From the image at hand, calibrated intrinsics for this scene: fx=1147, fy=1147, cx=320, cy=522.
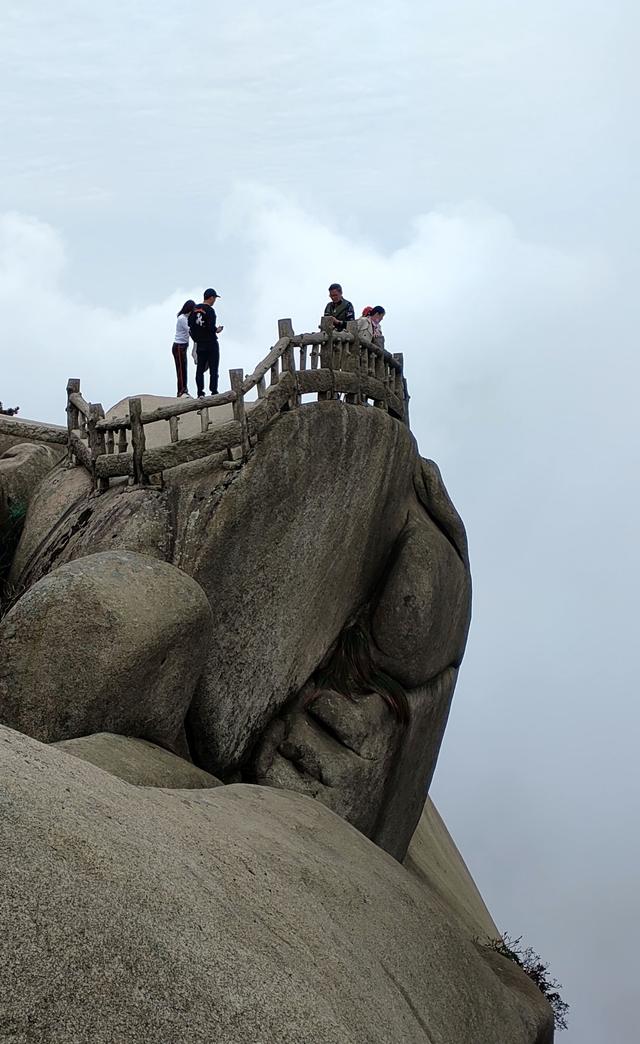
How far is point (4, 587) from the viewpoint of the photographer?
1521 cm

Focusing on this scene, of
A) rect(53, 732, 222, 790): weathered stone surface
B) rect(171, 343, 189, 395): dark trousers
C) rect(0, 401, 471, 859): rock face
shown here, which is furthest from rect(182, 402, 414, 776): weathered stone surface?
rect(171, 343, 189, 395): dark trousers

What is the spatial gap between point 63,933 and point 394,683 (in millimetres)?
11874

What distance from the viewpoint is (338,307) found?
17.8 meters

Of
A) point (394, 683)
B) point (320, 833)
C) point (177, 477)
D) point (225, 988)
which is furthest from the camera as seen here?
point (394, 683)

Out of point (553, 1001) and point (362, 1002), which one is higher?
point (553, 1001)

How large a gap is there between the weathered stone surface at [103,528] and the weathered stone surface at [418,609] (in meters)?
4.46

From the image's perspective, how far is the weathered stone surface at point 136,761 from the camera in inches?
396

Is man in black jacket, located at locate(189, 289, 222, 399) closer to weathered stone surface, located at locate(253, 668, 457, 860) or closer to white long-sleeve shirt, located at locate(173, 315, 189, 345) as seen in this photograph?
white long-sleeve shirt, located at locate(173, 315, 189, 345)

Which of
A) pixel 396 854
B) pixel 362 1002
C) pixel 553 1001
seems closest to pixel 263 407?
pixel 396 854

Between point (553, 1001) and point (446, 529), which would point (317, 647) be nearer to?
point (446, 529)

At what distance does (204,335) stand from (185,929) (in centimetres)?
1256

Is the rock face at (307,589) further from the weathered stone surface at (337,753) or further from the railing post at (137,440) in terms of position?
the railing post at (137,440)

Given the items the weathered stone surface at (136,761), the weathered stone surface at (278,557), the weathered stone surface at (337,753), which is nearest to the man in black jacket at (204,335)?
the weathered stone surface at (278,557)

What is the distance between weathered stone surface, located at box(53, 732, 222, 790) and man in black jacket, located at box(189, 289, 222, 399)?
725 cm
